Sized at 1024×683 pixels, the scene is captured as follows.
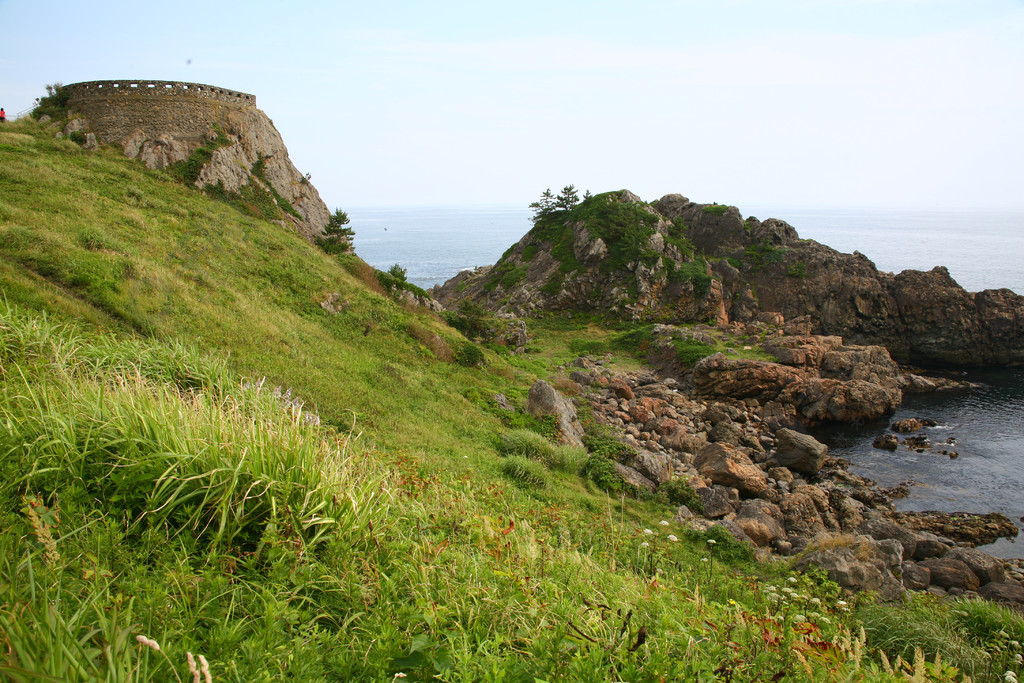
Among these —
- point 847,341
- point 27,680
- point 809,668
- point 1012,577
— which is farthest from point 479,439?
point 847,341

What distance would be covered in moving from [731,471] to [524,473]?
8097 mm

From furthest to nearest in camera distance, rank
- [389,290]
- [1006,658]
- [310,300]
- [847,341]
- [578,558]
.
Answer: [847,341] → [389,290] → [310,300] → [1006,658] → [578,558]

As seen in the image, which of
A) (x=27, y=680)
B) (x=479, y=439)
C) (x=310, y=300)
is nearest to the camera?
(x=27, y=680)

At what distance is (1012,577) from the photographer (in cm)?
1268

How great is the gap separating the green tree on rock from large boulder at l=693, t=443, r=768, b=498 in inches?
933

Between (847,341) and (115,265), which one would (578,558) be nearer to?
(115,265)

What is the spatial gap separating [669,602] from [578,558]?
1061 millimetres

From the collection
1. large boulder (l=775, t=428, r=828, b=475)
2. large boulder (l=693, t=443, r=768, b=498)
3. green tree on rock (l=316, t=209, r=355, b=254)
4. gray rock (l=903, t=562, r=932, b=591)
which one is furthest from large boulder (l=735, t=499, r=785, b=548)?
green tree on rock (l=316, t=209, r=355, b=254)

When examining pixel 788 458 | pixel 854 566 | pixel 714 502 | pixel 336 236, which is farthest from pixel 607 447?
pixel 336 236

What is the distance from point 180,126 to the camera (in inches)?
1197

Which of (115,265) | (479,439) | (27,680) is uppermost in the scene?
(115,265)

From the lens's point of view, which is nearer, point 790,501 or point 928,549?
point 928,549

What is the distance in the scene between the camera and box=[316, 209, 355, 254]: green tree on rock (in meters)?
31.5

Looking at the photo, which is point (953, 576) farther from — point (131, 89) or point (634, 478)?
point (131, 89)
